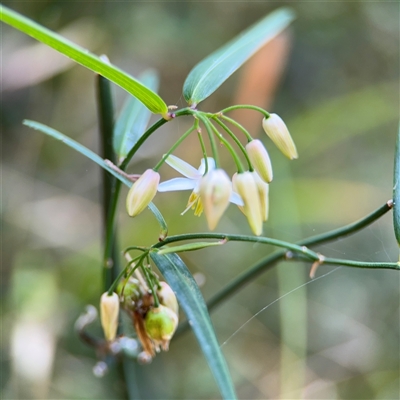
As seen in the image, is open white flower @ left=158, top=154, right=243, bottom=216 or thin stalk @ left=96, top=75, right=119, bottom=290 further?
thin stalk @ left=96, top=75, right=119, bottom=290

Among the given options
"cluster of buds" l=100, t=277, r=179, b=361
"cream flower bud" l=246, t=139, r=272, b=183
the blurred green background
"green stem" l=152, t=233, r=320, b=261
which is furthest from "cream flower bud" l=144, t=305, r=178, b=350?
the blurred green background

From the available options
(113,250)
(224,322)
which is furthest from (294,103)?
(113,250)

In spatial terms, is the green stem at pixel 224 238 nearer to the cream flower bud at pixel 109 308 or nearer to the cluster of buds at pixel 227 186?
the cluster of buds at pixel 227 186

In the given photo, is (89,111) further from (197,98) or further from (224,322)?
(197,98)

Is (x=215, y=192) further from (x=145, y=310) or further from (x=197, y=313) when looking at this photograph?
(x=145, y=310)

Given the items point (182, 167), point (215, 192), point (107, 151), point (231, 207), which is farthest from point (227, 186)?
point (231, 207)

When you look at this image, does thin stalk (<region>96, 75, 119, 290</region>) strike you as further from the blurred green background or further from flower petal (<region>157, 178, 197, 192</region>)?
the blurred green background
